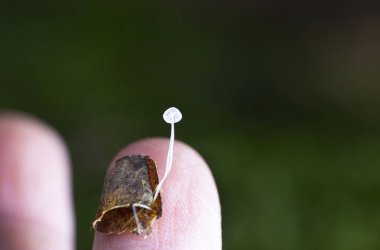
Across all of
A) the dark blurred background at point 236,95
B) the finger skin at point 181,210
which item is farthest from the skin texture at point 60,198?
the dark blurred background at point 236,95

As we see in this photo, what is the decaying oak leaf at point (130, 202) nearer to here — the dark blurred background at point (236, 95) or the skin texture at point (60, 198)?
the skin texture at point (60, 198)

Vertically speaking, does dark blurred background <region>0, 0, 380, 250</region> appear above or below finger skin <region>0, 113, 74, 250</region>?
above

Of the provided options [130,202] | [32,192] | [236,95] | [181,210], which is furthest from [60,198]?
[236,95]

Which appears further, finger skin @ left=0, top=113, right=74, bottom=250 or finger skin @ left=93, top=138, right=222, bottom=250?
finger skin @ left=0, top=113, right=74, bottom=250

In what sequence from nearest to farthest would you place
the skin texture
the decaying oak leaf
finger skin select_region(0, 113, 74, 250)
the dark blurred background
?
the decaying oak leaf, the skin texture, finger skin select_region(0, 113, 74, 250), the dark blurred background

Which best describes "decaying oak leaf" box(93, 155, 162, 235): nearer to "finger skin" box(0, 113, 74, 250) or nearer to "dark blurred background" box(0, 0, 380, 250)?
"finger skin" box(0, 113, 74, 250)

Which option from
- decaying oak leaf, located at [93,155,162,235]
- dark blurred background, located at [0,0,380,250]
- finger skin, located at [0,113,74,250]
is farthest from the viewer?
dark blurred background, located at [0,0,380,250]

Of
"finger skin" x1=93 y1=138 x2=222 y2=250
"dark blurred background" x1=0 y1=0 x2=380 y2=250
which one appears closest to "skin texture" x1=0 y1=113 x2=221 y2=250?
"finger skin" x1=93 y1=138 x2=222 y2=250
